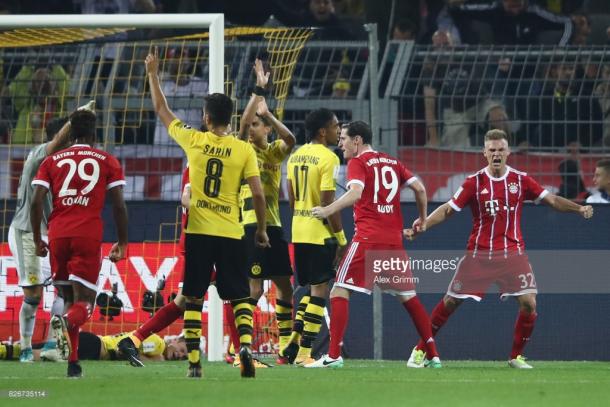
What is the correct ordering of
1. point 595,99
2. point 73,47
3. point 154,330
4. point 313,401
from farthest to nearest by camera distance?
point 73,47 < point 595,99 < point 154,330 < point 313,401

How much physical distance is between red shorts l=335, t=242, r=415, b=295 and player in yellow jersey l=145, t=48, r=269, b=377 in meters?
1.47

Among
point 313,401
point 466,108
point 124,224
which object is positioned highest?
point 466,108

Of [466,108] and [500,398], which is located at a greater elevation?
[466,108]

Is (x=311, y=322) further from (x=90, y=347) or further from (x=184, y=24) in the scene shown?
(x=184, y=24)

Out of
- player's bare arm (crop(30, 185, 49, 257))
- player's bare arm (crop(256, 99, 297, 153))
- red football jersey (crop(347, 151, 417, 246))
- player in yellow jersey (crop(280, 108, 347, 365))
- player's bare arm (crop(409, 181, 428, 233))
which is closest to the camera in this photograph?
player's bare arm (crop(30, 185, 49, 257))

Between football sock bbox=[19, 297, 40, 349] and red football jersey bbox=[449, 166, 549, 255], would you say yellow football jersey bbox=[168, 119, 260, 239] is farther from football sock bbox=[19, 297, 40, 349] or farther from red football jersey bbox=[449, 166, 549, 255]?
football sock bbox=[19, 297, 40, 349]

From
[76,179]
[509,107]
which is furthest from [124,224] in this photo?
[509,107]

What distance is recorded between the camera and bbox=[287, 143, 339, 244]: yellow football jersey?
11.3 m

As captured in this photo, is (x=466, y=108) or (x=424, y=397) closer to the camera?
(x=424, y=397)

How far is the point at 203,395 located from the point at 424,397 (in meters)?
1.25

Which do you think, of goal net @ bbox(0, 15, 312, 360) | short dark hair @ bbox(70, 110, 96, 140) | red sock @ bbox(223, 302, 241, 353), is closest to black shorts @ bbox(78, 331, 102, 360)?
goal net @ bbox(0, 15, 312, 360)

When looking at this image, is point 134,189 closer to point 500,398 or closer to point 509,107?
point 509,107

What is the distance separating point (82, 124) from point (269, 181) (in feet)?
7.67

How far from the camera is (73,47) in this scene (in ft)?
48.6
